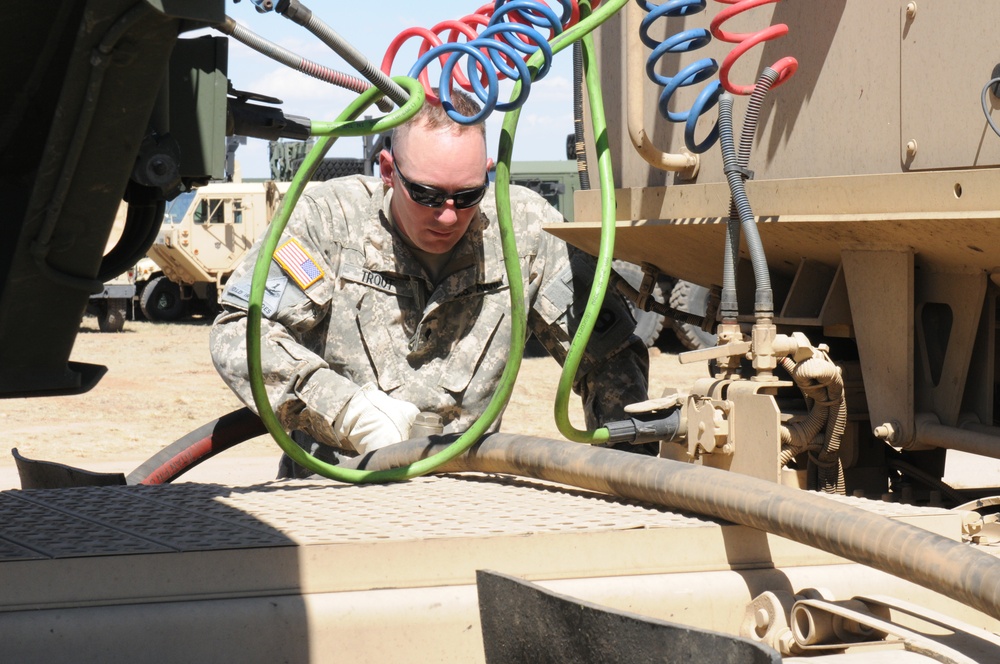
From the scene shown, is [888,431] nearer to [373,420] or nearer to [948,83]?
[948,83]

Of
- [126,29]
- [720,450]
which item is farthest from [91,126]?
[720,450]

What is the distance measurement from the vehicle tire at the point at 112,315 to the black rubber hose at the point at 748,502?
14.7m

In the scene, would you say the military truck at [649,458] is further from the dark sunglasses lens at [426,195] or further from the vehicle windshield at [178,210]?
the vehicle windshield at [178,210]

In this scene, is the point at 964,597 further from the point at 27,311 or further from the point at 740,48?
the point at 740,48

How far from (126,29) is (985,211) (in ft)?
4.70

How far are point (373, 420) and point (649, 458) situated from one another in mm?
1057

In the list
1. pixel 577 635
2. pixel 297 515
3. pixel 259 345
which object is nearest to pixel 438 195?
pixel 259 345

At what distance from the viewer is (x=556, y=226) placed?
3400 millimetres

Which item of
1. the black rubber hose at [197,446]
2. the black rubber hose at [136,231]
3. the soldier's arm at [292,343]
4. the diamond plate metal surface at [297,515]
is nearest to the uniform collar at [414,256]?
the soldier's arm at [292,343]

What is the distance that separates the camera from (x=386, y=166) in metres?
3.54

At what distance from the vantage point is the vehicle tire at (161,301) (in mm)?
18656

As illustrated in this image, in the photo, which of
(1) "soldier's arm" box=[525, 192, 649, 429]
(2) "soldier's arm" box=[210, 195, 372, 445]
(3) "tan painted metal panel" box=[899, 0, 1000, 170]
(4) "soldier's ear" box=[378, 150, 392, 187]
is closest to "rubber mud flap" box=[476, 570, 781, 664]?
(3) "tan painted metal panel" box=[899, 0, 1000, 170]

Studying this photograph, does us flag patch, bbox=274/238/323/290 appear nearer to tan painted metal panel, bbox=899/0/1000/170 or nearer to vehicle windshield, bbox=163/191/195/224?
A: tan painted metal panel, bbox=899/0/1000/170

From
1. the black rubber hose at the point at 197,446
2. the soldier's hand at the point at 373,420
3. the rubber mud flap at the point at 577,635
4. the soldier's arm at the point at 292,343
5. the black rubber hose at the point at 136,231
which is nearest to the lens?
the rubber mud flap at the point at 577,635
